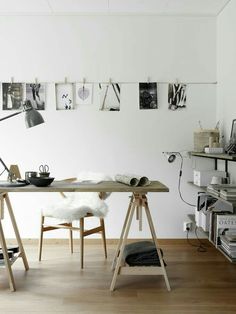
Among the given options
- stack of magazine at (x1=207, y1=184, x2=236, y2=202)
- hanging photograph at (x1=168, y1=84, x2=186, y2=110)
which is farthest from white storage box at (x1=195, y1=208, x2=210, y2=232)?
hanging photograph at (x1=168, y1=84, x2=186, y2=110)

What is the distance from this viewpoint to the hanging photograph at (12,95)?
369 cm

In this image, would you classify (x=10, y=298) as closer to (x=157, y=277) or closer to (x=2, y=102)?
(x=157, y=277)

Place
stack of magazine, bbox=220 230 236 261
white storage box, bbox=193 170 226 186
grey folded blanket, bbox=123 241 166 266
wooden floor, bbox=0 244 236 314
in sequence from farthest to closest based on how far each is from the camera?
white storage box, bbox=193 170 226 186 < grey folded blanket, bbox=123 241 166 266 < stack of magazine, bbox=220 230 236 261 < wooden floor, bbox=0 244 236 314

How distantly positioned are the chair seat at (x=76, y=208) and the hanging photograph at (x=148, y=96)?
1153mm

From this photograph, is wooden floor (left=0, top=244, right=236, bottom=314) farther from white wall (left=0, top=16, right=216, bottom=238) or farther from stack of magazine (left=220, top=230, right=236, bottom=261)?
white wall (left=0, top=16, right=216, bottom=238)

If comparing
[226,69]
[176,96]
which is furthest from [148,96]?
[226,69]

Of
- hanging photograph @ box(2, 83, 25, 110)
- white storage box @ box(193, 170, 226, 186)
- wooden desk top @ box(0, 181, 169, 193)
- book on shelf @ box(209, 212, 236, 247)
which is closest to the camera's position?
wooden desk top @ box(0, 181, 169, 193)

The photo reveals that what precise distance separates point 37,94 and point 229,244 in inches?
95.2

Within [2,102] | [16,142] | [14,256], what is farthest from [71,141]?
[14,256]

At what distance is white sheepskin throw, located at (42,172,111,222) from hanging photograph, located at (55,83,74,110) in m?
0.80

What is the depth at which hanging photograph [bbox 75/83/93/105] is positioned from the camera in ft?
12.2

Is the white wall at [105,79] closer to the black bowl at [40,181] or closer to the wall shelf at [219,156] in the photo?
the wall shelf at [219,156]

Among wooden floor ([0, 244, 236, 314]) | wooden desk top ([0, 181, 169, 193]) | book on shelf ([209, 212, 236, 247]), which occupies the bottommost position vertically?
wooden floor ([0, 244, 236, 314])

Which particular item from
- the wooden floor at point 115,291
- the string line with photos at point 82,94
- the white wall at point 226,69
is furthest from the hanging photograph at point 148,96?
the wooden floor at point 115,291
